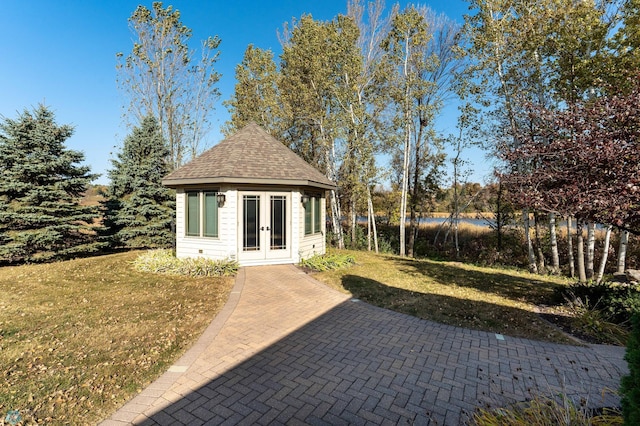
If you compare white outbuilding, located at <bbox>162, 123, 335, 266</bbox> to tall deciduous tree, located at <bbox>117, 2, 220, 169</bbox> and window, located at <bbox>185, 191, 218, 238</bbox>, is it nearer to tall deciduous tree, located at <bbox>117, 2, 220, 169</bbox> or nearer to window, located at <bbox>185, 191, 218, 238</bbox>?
window, located at <bbox>185, 191, 218, 238</bbox>

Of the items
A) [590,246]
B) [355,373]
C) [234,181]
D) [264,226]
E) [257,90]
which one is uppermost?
[257,90]

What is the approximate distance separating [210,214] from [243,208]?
113 centimetres

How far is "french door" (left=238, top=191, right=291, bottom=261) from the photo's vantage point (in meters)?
9.17

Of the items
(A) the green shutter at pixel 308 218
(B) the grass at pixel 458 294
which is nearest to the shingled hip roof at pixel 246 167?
(A) the green shutter at pixel 308 218

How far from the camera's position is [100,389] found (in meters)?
3.13

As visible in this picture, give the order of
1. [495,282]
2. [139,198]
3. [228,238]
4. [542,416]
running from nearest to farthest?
[542,416] < [495,282] < [228,238] < [139,198]

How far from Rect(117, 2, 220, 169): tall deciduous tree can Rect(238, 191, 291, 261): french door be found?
10.6m

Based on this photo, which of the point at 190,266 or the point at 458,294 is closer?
Result: the point at 458,294

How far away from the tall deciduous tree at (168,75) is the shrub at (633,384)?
62.3 ft

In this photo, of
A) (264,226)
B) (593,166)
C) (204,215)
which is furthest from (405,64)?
(593,166)

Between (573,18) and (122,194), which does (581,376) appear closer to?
(573,18)

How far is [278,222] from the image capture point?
960 cm

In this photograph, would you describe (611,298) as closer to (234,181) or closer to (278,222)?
(278,222)

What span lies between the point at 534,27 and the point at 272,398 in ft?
45.7
